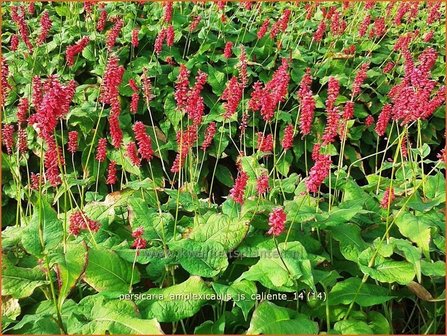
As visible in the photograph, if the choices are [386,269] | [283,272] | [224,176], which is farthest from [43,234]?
[224,176]

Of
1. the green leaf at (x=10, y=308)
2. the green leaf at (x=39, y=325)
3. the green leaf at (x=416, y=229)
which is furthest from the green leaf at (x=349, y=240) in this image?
the green leaf at (x=10, y=308)

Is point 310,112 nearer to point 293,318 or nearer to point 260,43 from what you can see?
point 293,318

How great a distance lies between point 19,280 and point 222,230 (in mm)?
808

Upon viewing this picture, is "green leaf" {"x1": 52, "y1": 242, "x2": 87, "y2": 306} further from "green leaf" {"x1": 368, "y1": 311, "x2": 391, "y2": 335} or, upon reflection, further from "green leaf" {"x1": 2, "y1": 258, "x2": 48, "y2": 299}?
"green leaf" {"x1": 368, "y1": 311, "x2": 391, "y2": 335}

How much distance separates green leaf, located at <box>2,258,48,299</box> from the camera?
2.12 metres

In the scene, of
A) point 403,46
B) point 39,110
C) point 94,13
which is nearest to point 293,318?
point 39,110

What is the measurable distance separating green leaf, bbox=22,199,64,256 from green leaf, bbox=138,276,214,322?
39 centimetres

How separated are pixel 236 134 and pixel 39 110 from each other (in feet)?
7.50

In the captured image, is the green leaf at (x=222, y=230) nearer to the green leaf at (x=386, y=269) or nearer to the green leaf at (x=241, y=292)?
the green leaf at (x=241, y=292)

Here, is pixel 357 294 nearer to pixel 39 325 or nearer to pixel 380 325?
pixel 380 325

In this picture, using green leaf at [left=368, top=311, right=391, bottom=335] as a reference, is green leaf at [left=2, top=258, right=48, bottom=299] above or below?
above

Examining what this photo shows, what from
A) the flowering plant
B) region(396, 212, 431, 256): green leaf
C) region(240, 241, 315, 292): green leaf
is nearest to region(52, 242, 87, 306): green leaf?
the flowering plant

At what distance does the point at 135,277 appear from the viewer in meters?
2.17

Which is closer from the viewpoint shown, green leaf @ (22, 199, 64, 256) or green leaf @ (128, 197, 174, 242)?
green leaf @ (22, 199, 64, 256)
